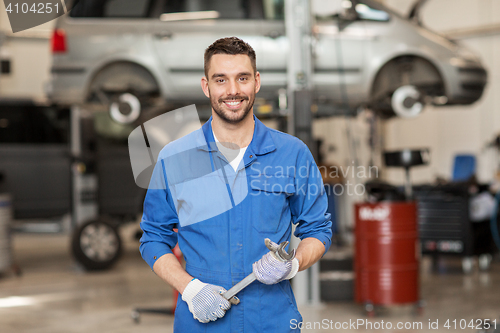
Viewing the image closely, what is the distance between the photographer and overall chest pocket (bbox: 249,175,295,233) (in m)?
1.25

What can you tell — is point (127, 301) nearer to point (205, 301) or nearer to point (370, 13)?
point (205, 301)

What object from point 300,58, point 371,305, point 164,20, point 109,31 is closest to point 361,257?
point 371,305

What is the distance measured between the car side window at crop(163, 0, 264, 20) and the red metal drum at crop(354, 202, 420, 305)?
154cm

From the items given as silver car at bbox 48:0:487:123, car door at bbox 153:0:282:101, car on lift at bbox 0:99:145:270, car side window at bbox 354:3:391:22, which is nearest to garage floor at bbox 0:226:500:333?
car on lift at bbox 0:99:145:270

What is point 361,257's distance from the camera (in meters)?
3.22

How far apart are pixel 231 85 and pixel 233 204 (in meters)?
0.30

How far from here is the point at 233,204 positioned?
4.10 ft

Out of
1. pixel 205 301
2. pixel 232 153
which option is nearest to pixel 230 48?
pixel 232 153

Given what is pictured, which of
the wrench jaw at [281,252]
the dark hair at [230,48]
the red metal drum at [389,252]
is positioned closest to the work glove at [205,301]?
the wrench jaw at [281,252]

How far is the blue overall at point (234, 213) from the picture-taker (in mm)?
1242

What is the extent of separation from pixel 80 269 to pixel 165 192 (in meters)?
3.74

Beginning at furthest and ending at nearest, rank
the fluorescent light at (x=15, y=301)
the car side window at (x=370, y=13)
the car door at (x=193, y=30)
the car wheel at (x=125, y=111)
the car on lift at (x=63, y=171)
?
1. the car on lift at (x=63, y=171)
2. the car side window at (x=370, y=13)
3. the fluorescent light at (x=15, y=301)
4. the car door at (x=193, y=30)
5. the car wheel at (x=125, y=111)

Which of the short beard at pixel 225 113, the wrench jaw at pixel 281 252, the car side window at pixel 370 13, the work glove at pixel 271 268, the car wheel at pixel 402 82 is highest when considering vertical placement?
the car side window at pixel 370 13

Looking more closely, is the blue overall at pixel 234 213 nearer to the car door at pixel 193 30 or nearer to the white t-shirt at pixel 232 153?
the white t-shirt at pixel 232 153
